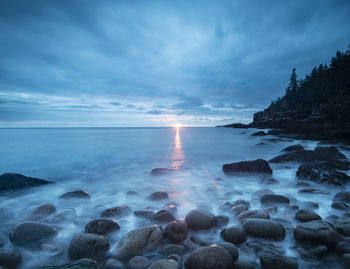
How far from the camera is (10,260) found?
8.18ft

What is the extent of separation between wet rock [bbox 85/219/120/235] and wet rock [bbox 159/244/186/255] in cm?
112

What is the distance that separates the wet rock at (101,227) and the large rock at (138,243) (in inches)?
21.7

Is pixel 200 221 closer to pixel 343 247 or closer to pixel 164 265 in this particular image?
pixel 164 265

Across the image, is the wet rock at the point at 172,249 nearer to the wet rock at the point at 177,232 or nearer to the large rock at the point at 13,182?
the wet rock at the point at 177,232

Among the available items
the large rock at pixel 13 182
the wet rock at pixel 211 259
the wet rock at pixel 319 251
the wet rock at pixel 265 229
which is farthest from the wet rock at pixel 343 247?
the large rock at pixel 13 182

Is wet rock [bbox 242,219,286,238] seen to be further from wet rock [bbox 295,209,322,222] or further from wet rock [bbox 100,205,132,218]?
wet rock [bbox 100,205,132,218]

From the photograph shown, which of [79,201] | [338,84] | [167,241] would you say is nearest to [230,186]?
[167,241]

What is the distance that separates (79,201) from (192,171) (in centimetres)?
525

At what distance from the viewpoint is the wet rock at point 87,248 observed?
104 inches

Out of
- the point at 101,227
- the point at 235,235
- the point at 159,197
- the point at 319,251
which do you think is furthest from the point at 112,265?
the point at 319,251

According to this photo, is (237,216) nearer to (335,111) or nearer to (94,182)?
(94,182)

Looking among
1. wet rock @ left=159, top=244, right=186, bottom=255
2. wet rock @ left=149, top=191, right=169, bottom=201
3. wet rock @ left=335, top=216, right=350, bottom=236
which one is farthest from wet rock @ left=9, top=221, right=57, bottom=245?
wet rock @ left=335, top=216, right=350, bottom=236

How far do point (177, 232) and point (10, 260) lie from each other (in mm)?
2456

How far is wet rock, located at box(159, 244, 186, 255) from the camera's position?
2.71 meters
